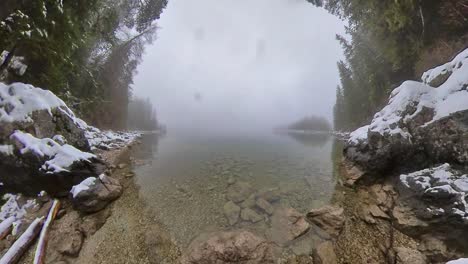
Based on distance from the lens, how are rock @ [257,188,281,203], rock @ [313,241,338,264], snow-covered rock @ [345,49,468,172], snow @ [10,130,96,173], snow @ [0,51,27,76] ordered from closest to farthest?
rock @ [313,241,338,264]
snow-covered rock @ [345,49,468,172]
snow @ [10,130,96,173]
rock @ [257,188,281,203]
snow @ [0,51,27,76]

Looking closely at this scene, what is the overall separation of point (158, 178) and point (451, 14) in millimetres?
12328

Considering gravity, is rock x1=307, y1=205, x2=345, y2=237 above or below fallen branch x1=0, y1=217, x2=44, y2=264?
above

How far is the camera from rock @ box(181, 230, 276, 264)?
3.67 metres

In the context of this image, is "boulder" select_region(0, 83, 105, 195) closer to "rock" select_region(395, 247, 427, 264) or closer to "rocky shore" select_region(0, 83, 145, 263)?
"rocky shore" select_region(0, 83, 145, 263)

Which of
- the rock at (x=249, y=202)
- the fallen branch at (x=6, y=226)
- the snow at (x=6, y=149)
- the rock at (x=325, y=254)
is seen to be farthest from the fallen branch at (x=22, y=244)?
the rock at (x=325, y=254)

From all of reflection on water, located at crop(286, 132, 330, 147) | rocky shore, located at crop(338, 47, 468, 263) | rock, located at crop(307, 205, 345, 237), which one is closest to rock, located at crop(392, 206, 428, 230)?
rocky shore, located at crop(338, 47, 468, 263)

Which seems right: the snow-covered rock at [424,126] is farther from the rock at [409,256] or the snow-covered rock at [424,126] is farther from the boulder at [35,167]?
the boulder at [35,167]

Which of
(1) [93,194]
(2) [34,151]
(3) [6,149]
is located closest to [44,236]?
(1) [93,194]

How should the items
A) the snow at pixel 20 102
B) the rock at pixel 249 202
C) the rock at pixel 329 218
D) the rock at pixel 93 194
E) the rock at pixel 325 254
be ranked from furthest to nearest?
1. the rock at pixel 249 202
2. the snow at pixel 20 102
3. the rock at pixel 93 194
4. the rock at pixel 329 218
5. the rock at pixel 325 254

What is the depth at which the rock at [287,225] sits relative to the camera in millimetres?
4277

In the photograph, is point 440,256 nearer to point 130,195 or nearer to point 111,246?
point 111,246

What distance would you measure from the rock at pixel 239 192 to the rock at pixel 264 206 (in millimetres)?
468

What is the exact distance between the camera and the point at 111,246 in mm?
3986

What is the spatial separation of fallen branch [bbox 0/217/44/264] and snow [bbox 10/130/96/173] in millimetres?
1366
